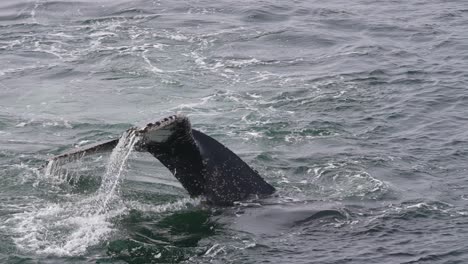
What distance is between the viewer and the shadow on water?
11.9 m

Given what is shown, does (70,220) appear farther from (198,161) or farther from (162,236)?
(198,161)

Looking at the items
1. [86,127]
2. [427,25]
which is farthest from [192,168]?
[427,25]

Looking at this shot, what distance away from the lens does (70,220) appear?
13.1m

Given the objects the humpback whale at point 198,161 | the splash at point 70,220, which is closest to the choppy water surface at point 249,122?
the splash at point 70,220

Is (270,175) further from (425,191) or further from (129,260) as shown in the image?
(129,260)

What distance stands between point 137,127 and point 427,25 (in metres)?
19.4

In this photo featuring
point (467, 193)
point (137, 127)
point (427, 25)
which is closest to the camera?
point (137, 127)

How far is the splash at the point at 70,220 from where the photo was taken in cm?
1205

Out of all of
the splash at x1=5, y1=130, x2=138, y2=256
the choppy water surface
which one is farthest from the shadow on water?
the splash at x1=5, y1=130, x2=138, y2=256

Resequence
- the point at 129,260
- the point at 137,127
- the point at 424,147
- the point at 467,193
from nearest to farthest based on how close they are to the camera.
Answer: the point at 137,127, the point at 129,260, the point at 467,193, the point at 424,147

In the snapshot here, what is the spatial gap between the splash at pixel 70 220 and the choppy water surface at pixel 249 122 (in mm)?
34

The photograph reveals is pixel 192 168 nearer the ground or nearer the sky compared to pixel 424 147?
nearer the sky

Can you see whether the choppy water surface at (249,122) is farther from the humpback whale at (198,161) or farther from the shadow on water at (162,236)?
the humpback whale at (198,161)

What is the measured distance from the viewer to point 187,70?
2314cm
